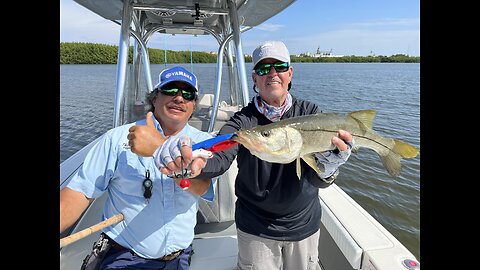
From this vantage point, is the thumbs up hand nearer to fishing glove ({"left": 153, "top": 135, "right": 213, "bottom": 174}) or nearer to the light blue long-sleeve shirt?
fishing glove ({"left": 153, "top": 135, "right": 213, "bottom": 174})

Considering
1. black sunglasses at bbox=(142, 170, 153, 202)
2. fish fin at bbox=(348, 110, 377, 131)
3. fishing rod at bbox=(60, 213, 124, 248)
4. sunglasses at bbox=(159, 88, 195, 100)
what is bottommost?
fishing rod at bbox=(60, 213, 124, 248)

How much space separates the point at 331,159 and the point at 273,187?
16.3 inches

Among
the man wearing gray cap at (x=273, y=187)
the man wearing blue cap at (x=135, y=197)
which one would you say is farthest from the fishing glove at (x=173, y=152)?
the man wearing blue cap at (x=135, y=197)

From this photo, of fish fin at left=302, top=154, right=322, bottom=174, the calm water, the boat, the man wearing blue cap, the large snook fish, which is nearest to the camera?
the large snook fish

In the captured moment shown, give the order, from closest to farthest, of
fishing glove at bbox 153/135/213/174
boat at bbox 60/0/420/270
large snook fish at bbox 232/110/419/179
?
1. fishing glove at bbox 153/135/213/174
2. large snook fish at bbox 232/110/419/179
3. boat at bbox 60/0/420/270

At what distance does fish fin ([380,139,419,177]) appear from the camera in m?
1.76

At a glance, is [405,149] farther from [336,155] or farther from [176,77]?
[176,77]

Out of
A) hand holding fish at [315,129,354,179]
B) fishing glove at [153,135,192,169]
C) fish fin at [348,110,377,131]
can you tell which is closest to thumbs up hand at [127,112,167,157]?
fishing glove at [153,135,192,169]

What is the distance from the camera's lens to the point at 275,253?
2.03 m

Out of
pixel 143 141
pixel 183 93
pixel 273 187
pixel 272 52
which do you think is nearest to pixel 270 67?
pixel 272 52

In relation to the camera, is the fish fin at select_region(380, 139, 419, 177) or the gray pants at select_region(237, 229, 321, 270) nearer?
the fish fin at select_region(380, 139, 419, 177)

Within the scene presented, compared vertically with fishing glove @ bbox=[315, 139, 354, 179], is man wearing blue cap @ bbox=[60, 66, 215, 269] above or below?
below
